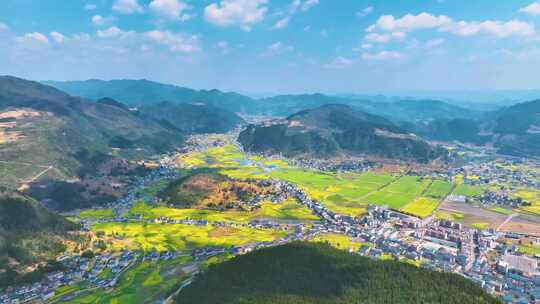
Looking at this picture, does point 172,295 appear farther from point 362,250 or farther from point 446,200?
point 446,200

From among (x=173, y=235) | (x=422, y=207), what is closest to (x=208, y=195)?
(x=173, y=235)

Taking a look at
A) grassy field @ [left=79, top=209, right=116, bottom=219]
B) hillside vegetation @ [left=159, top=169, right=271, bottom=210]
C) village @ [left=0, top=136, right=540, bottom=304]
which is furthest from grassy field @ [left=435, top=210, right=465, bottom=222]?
grassy field @ [left=79, top=209, right=116, bottom=219]

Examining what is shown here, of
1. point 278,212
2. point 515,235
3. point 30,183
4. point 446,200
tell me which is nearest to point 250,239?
point 278,212

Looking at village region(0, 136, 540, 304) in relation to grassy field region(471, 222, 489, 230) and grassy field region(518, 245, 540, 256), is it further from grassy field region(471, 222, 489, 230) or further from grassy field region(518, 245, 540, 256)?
grassy field region(471, 222, 489, 230)

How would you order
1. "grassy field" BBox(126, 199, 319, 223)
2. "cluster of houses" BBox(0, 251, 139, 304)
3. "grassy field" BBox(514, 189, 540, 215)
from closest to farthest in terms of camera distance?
"cluster of houses" BBox(0, 251, 139, 304)
"grassy field" BBox(126, 199, 319, 223)
"grassy field" BBox(514, 189, 540, 215)

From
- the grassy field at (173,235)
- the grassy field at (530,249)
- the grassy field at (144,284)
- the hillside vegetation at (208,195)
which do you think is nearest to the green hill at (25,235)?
the grassy field at (173,235)

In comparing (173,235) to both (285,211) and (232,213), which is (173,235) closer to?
(232,213)
